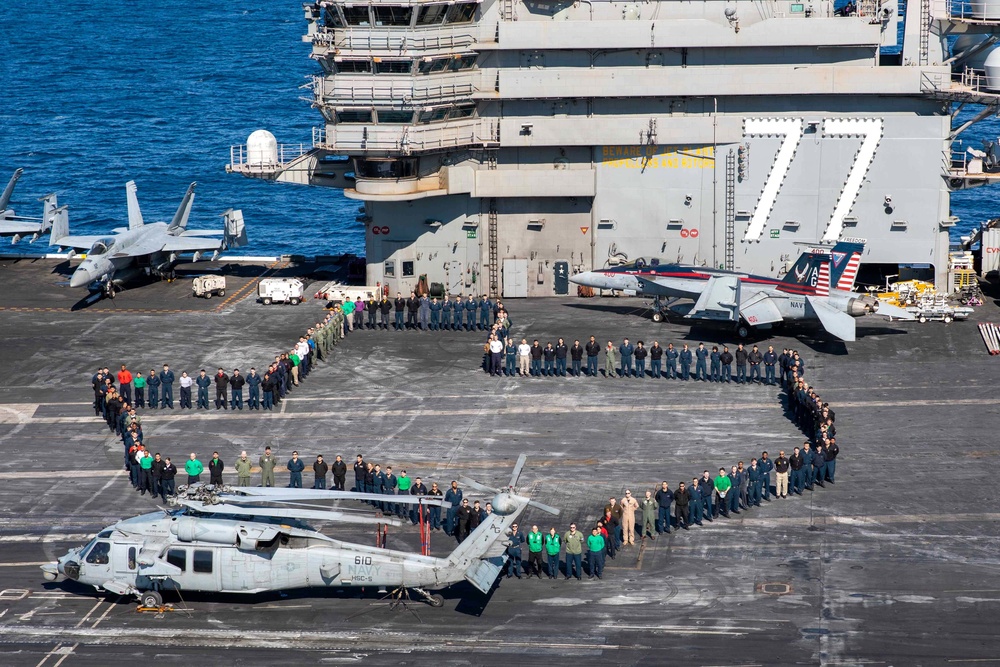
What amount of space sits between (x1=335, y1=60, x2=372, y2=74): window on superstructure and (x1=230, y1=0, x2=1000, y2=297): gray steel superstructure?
6 cm

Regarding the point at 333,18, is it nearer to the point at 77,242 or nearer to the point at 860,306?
the point at 77,242

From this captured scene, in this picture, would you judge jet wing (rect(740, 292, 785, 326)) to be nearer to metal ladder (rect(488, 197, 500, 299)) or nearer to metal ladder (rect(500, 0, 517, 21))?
metal ladder (rect(488, 197, 500, 299))

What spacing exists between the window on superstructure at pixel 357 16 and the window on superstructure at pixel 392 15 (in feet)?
1.33

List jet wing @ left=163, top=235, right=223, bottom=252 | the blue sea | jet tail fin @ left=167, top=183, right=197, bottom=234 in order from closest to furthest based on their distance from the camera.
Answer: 1. jet wing @ left=163, top=235, right=223, bottom=252
2. jet tail fin @ left=167, top=183, right=197, bottom=234
3. the blue sea

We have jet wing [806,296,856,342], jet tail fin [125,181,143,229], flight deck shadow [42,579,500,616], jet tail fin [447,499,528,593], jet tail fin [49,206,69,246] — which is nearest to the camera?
jet tail fin [447,499,528,593]

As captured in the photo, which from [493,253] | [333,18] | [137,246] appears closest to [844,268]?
[493,253]

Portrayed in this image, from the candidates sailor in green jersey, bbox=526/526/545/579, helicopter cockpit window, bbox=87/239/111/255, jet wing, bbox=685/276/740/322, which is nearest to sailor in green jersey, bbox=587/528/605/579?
sailor in green jersey, bbox=526/526/545/579

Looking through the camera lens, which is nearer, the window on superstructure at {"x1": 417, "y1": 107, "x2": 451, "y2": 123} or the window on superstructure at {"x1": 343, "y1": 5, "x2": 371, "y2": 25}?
the window on superstructure at {"x1": 343, "y1": 5, "x2": 371, "y2": 25}

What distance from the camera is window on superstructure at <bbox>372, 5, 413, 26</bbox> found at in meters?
53.9

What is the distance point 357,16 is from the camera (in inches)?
2128

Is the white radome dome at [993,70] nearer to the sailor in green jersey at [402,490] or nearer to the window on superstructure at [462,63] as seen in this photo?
the window on superstructure at [462,63]

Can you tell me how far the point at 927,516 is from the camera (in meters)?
35.5

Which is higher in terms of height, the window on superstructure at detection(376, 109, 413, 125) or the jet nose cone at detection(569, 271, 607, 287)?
the window on superstructure at detection(376, 109, 413, 125)

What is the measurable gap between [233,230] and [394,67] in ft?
40.3
